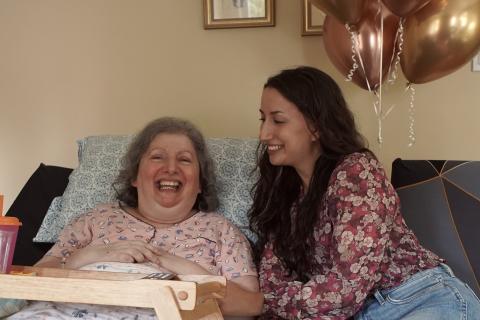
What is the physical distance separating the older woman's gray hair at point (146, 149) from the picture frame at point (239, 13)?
32.0 inches

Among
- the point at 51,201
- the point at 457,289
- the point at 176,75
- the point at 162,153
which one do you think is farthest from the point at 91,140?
the point at 457,289

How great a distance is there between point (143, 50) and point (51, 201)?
0.93 metres

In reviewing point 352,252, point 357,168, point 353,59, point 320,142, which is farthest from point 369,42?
point 352,252

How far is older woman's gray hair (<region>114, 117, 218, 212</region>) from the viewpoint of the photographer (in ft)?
6.41

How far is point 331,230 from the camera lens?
1605 mm

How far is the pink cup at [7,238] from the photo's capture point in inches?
47.2

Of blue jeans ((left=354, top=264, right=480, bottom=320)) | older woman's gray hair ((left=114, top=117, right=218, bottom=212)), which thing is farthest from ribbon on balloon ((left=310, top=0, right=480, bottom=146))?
blue jeans ((left=354, top=264, right=480, bottom=320))

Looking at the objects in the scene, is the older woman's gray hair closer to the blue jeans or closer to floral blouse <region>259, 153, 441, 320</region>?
floral blouse <region>259, 153, 441, 320</region>

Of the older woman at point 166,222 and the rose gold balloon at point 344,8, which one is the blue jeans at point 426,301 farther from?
the rose gold balloon at point 344,8

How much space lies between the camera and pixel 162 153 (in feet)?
6.21

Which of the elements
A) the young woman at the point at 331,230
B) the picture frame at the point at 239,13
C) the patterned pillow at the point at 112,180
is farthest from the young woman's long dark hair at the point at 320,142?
the picture frame at the point at 239,13

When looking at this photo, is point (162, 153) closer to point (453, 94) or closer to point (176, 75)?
point (176, 75)

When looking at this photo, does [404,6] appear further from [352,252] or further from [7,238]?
[7,238]

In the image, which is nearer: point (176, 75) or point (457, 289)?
point (457, 289)
